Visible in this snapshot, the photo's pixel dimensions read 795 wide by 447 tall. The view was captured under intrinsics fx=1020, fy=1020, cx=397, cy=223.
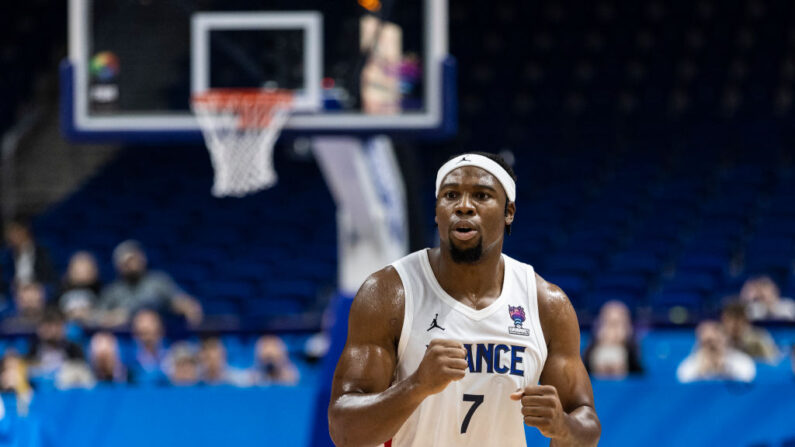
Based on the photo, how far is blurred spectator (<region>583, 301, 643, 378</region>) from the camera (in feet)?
21.8

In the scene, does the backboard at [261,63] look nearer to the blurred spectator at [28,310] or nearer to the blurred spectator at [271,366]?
the blurred spectator at [271,366]

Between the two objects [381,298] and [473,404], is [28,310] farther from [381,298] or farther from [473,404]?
[473,404]

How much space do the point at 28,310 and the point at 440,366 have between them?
7486 millimetres

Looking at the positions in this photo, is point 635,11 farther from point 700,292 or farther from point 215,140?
point 215,140

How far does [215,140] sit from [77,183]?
10206 millimetres

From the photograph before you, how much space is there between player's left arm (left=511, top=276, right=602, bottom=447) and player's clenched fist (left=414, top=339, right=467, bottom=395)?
19cm

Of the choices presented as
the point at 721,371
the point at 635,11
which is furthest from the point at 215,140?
the point at 635,11

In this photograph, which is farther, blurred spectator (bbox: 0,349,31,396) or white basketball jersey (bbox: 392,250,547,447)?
blurred spectator (bbox: 0,349,31,396)

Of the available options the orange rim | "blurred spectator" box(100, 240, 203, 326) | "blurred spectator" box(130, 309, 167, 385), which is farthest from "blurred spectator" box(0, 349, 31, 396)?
"blurred spectator" box(100, 240, 203, 326)

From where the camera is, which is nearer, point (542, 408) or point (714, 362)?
point (542, 408)

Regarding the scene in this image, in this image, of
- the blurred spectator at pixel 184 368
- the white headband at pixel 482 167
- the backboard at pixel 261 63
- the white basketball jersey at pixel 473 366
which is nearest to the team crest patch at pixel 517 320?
the white basketball jersey at pixel 473 366

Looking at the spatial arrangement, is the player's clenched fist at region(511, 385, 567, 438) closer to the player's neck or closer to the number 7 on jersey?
the number 7 on jersey

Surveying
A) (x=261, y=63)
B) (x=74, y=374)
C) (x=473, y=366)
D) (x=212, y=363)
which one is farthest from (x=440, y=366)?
(x=74, y=374)

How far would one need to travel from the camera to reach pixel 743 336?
7.45 m
